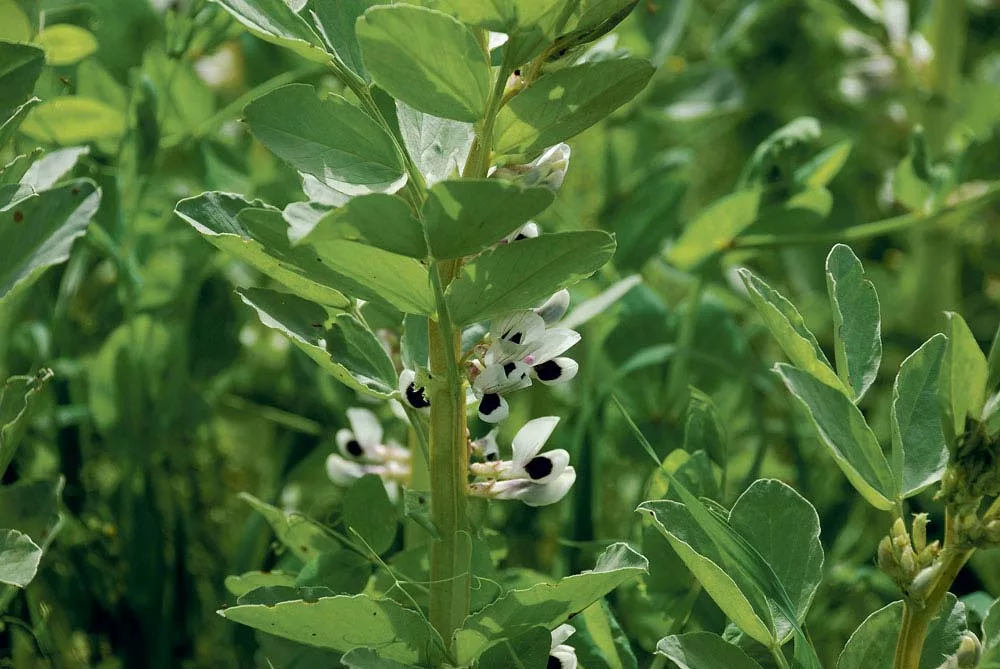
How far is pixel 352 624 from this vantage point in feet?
1.96

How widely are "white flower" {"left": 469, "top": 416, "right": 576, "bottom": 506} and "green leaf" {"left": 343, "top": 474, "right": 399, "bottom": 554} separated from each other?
11cm

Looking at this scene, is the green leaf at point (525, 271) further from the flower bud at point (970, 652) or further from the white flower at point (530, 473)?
the flower bud at point (970, 652)

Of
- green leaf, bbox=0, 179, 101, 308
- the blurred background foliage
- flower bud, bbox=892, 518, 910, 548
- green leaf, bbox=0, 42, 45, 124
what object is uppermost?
green leaf, bbox=0, 42, 45, 124

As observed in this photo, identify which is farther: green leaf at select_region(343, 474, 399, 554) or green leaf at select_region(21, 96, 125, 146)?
green leaf at select_region(21, 96, 125, 146)

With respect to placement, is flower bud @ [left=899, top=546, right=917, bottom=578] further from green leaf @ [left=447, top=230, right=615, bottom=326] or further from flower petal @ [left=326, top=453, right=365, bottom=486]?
flower petal @ [left=326, top=453, right=365, bottom=486]

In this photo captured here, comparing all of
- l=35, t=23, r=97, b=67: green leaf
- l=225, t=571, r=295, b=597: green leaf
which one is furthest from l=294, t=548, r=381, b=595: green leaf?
l=35, t=23, r=97, b=67: green leaf

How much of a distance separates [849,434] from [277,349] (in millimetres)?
920

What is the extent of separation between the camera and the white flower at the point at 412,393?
0.64 meters

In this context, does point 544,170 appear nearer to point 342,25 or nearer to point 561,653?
point 342,25

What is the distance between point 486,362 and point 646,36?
2.76 feet

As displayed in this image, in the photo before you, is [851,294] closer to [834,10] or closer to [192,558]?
[192,558]

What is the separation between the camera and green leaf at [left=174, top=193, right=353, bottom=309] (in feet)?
1.95

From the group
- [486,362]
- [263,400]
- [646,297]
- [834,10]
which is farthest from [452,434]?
[834,10]

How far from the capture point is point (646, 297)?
114cm
